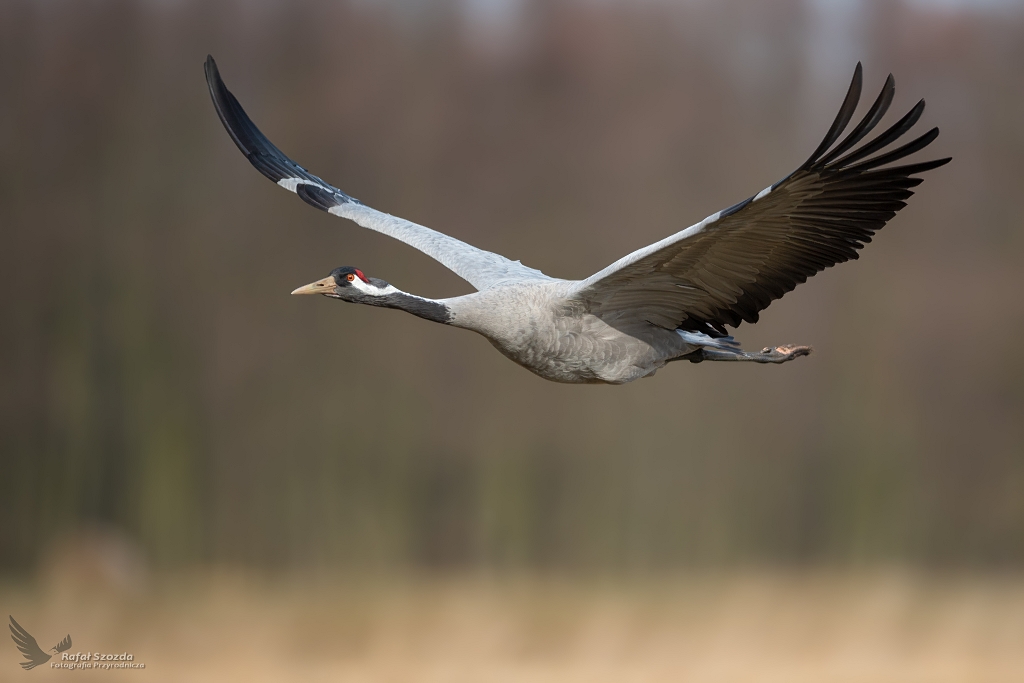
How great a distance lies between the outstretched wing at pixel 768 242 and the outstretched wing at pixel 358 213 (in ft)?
1.92

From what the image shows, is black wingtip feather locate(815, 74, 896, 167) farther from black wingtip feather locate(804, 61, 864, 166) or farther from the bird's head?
the bird's head

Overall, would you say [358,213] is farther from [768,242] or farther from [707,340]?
[768,242]

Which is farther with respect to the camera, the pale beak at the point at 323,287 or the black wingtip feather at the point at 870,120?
the pale beak at the point at 323,287

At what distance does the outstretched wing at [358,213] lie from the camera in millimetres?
4121

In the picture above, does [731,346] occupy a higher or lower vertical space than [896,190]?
lower

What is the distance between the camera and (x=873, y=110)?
258 centimetres

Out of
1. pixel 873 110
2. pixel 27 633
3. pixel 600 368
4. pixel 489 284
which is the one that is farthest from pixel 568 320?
pixel 27 633

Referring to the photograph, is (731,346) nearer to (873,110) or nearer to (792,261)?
(792,261)

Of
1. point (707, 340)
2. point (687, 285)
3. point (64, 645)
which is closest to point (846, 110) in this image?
point (687, 285)

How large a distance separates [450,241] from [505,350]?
1067mm

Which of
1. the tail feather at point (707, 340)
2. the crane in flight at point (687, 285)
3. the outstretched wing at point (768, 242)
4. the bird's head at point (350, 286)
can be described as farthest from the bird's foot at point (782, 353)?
the bird's head at point (350, 286)

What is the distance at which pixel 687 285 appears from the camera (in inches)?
136

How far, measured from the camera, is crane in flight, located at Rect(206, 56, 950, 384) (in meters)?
2.94

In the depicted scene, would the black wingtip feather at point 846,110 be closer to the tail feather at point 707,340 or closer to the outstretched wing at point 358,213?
the tail feather at point 707,340
